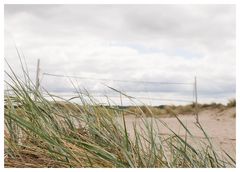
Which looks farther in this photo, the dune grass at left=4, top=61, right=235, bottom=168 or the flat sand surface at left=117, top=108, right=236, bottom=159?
the flat sand surface at left=117, top=108, right=236, bottom=159

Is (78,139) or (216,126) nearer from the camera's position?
(78,139)

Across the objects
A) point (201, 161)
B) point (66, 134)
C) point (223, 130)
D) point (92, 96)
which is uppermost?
point (92, 96)

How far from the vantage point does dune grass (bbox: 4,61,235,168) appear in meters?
1.80

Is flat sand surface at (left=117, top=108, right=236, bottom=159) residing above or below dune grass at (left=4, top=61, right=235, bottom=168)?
below

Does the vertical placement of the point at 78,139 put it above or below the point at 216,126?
above

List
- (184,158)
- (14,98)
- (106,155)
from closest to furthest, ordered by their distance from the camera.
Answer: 1. (106,155)
2. (184,158)
3. (14,98)

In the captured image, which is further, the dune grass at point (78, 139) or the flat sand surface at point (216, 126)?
the flat sand surface at point (216, 126)

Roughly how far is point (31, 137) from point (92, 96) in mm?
386

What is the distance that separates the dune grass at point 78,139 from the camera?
1798mm

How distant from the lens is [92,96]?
88.5 inches

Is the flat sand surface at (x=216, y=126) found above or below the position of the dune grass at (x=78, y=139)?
below

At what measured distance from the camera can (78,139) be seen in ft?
6.54

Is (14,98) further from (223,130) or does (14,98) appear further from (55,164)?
(223,130)
